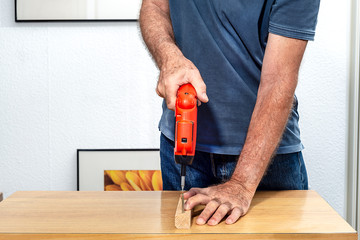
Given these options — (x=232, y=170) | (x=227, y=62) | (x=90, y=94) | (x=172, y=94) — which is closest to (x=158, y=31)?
(x=227, y=62)

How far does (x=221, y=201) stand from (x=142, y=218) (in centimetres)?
17

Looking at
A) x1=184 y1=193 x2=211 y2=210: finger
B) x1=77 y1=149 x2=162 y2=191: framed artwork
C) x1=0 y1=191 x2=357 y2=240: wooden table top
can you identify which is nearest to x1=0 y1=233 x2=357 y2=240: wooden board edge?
x1=0 y1=191 x2=357 y2=240: wooden table top

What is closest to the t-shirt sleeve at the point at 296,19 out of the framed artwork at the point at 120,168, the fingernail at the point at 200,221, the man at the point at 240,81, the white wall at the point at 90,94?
the man at the point at 240,81

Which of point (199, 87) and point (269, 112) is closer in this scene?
point (199, 87)

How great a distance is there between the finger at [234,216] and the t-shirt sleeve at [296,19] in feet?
1.43

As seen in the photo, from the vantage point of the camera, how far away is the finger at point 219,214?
0.84 meters

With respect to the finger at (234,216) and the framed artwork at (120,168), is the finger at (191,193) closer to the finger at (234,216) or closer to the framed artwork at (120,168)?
the finger at (234,216)

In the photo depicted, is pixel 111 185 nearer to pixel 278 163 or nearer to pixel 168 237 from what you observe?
pixel 278 163

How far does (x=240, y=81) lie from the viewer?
112 cm

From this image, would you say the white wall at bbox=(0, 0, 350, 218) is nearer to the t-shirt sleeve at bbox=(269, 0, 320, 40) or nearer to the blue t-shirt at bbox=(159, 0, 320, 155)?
the blue t-shirt at bbox=(159, 0, 320, 155)

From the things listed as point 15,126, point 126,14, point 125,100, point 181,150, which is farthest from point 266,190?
point 15,126

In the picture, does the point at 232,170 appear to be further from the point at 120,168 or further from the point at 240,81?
the point at 120,168

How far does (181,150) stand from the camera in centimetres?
88

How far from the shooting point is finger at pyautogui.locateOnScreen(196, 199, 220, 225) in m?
0.85
